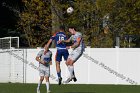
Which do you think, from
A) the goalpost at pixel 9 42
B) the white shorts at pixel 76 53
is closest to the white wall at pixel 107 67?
the goalpost at pixel 9 42

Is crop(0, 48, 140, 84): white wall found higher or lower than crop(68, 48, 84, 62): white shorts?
lower

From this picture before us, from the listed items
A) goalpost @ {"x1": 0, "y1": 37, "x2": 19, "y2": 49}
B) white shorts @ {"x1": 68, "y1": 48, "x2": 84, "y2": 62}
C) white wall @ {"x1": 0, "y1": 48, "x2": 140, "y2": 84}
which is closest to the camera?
white shorts @ {"x1": 68, "y1": 48, "x2": 84, "y2": 62}

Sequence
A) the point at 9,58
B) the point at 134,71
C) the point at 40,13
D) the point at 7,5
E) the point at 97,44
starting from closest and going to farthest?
the point at 134,71, the point at 9,58, the point at 97,44, the point at 40,13, the point at 7,5

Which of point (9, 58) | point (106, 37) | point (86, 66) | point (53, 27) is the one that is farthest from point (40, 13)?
point (86, 66)

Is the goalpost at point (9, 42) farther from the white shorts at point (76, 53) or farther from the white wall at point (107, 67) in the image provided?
the white shorts at point (76, 53)

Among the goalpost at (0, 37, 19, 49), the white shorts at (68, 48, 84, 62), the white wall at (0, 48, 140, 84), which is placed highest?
the goalpost at (0, 37, 19, 49)

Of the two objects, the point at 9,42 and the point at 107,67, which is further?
the point at 9,42

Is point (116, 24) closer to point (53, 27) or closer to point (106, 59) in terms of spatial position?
point (53, 27)

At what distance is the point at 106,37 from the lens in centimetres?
4119

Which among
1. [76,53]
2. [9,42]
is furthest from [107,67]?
[76,53]

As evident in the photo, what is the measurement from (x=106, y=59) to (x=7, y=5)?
2007 centimetres

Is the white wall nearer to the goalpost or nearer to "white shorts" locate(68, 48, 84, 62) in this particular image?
the goalpost

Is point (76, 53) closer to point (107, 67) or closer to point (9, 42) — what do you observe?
point (107, 67)

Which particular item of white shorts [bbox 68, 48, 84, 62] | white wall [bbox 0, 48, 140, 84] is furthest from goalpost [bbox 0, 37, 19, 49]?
white shorts [bbox 68, 48, 84, 62]
